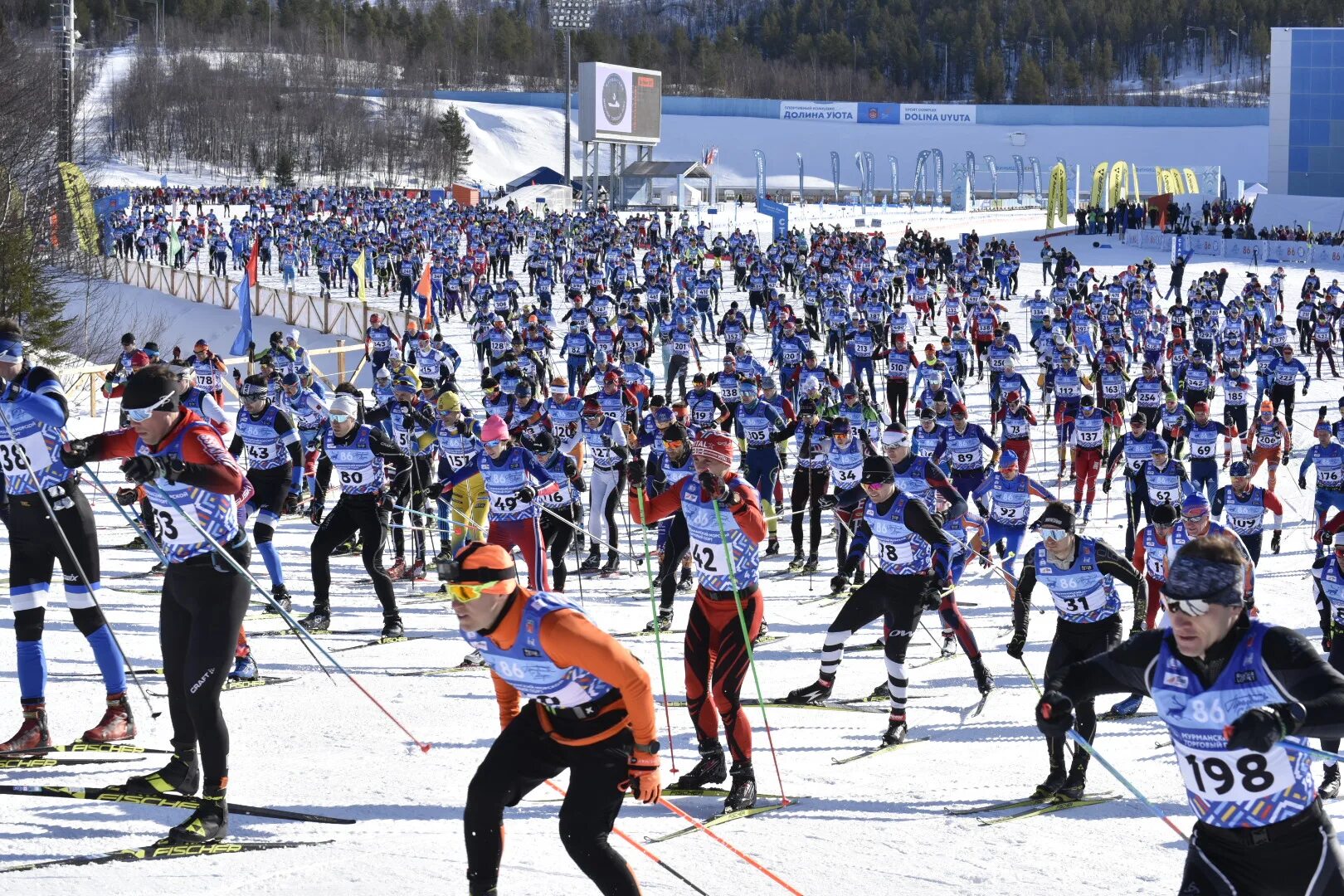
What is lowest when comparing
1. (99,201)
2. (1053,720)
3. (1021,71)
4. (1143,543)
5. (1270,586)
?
(1270,586)

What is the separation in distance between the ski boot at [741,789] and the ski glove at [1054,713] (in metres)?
2.72

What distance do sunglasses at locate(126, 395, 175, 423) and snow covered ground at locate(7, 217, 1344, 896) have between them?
1596 millimetres

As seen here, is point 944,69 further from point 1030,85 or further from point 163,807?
point 163,807

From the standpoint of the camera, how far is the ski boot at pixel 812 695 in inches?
343

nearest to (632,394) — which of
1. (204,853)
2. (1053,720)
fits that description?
(204,853)

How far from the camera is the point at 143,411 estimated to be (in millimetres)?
5734

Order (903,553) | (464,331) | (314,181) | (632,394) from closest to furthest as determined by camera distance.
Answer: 1. (903,553)
2. (632,394)
3. (464,331)
4. (314,181)

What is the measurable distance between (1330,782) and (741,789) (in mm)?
2768

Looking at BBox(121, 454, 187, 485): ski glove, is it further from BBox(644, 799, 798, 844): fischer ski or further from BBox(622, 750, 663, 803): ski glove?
BBox(644, 799, 798, 844): fischer ski

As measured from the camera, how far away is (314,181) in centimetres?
9275

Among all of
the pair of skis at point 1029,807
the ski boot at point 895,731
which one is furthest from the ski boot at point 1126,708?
the pair of skis at point 1029,807

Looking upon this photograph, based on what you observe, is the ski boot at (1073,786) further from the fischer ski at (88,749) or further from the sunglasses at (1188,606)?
the fischer ski at (88,749)

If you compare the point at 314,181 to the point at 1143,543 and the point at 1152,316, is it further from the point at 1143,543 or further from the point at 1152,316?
the point at 1143,543

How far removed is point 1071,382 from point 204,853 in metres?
15.6
